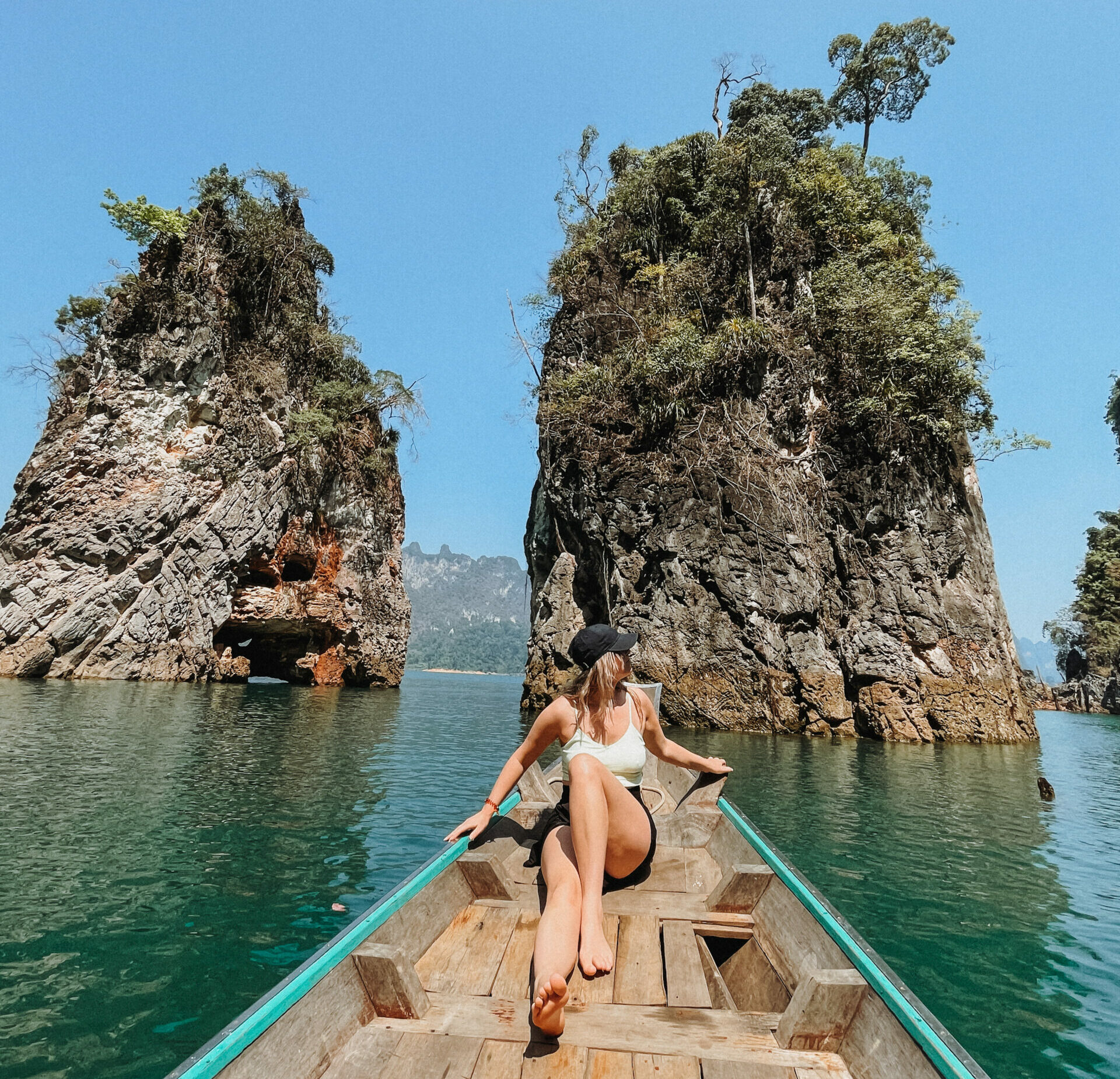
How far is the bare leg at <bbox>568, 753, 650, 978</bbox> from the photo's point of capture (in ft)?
8.57

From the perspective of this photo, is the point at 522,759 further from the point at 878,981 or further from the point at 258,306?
the point at 258,306

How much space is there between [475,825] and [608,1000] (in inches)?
50.5

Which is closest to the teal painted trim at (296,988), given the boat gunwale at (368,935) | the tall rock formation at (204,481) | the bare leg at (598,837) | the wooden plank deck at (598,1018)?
the boat gunwale at (368,935)

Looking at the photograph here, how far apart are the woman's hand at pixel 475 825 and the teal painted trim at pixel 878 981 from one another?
5.03ft

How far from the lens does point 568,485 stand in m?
21.7

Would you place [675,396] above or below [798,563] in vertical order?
above

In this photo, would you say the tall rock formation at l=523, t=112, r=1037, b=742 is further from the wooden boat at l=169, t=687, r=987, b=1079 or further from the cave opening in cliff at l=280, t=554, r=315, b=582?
the wooden boat at l=169, t=687, r=987, b=1079

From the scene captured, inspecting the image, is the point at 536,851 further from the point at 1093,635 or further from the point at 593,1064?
the point at 1093,635

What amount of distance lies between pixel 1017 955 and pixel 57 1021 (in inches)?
228

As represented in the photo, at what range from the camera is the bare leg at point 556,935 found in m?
2.15

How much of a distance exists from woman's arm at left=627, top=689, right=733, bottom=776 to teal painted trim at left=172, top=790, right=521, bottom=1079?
1.40 m

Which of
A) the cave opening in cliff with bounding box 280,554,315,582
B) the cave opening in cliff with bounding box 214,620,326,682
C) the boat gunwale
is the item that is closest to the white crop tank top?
the boat gunwale

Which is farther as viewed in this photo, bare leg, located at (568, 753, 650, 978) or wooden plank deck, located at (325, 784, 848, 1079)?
bare leg, located at (568, 753, 650, 978)

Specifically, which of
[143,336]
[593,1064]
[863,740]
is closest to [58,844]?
[593,1064]
